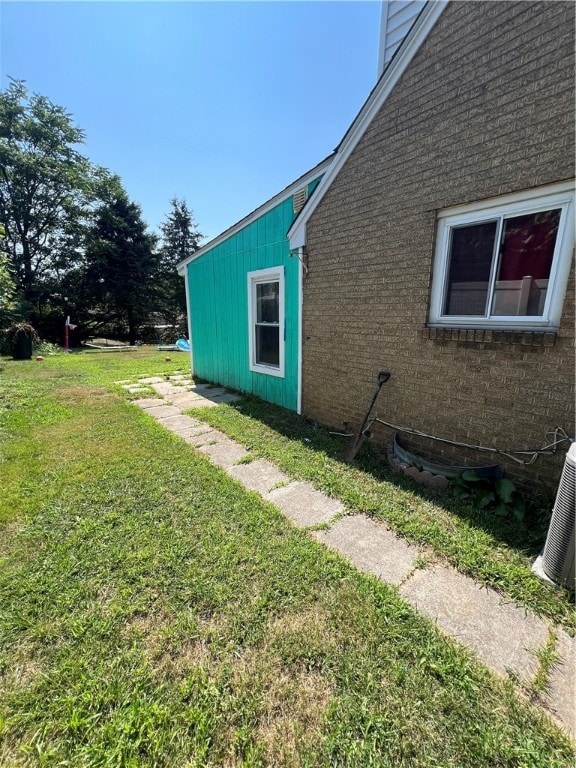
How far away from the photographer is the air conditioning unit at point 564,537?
1776 mm

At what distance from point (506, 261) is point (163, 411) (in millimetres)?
5022

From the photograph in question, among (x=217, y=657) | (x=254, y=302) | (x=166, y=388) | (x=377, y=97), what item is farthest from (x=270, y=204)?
(x=217, y=657)

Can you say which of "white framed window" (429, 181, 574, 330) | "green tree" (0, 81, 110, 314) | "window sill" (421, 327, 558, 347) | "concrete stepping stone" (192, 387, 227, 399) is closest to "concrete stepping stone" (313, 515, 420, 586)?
"window sill" (421, 327, 558, 347)

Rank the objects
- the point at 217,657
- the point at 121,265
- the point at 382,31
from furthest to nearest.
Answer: the point at 121,265 < the point at 382,31 < the point at 217,657

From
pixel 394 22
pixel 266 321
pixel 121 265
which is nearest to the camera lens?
pixel 394 22

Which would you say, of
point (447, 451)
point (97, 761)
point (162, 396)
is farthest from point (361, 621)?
point (162, 396)

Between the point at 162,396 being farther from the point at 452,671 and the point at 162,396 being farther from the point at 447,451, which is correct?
the point at 452,671

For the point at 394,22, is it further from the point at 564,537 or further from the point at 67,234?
the point at 67,234

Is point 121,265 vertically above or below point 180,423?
above

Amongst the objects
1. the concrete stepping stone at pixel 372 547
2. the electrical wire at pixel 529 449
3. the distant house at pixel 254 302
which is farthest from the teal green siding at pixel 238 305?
the concrete stepping stone at pixel 372 547

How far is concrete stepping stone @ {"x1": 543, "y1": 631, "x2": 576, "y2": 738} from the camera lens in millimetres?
1244

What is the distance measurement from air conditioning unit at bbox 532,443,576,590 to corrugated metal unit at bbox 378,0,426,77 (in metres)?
4.71

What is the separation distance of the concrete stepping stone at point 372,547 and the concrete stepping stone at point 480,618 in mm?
110

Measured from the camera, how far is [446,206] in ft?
9.64
